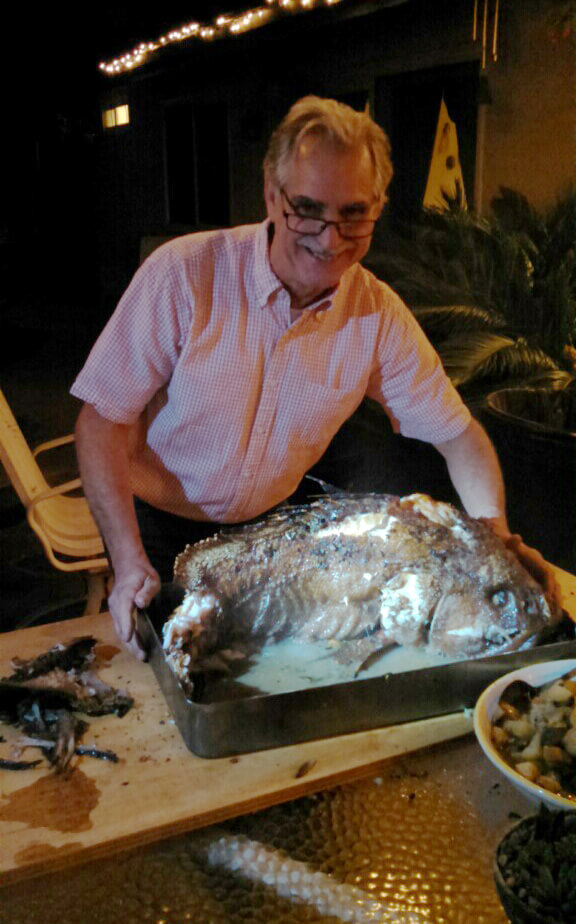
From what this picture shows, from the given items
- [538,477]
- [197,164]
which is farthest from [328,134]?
[197,164]

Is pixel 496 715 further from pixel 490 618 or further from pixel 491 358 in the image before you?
pixel 491 358

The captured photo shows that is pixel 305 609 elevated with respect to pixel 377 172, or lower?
lower

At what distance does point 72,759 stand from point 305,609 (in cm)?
58

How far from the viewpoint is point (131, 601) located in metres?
1.78

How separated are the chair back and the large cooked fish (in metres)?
1.73

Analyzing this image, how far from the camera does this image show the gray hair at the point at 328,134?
1984 mm

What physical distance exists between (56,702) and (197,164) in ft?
33.5

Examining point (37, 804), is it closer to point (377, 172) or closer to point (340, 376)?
point (340, 376)

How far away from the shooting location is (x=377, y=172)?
2.08 metres

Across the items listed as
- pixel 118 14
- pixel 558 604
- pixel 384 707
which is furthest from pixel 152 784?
pixel 118 14

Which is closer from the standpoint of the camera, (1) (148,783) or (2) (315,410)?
(1) (148,783)

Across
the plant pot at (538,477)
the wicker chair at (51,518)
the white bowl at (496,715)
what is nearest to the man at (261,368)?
the white bowl at (496,715)

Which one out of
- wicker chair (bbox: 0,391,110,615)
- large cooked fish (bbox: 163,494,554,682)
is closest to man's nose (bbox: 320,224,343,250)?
large cooked fish (bbox: 163,494,554,682)

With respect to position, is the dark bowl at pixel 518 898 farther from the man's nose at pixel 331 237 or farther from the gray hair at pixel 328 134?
the gray hair at pixel 328 134
